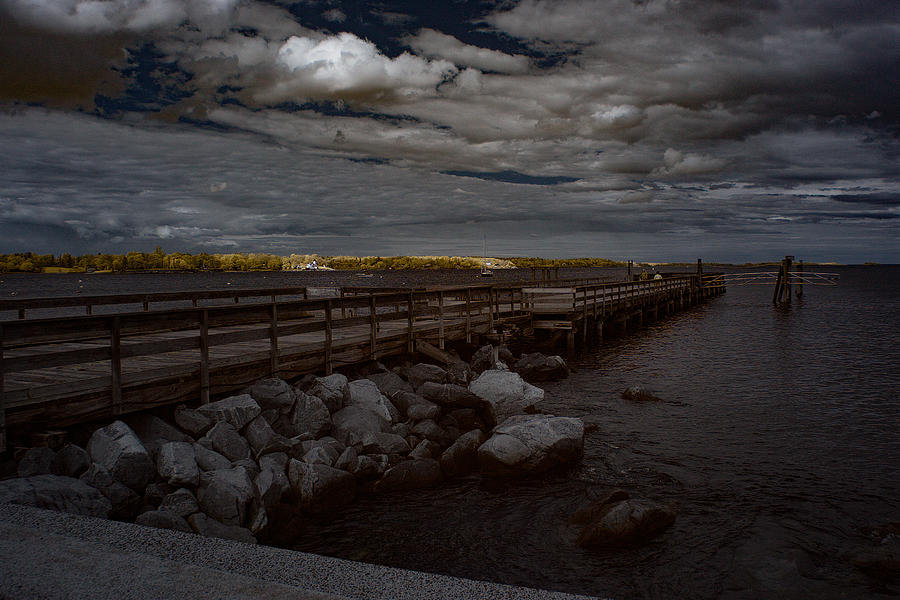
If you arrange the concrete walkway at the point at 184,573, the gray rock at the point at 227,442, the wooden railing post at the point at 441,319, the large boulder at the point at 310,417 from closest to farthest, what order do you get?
the concrete walkway at the point at 184,573 → the gray rock at the point at 227,442 → the large boulder at the point at 310,417 → the wooden railing post at the point at 441,319

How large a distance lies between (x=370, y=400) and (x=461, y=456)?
7.46 ft

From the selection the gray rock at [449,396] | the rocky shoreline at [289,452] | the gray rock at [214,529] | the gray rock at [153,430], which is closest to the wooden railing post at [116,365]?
the rocky shoreline at [289,452]

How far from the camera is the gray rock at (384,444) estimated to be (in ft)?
34.7

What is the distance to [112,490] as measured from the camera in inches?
279

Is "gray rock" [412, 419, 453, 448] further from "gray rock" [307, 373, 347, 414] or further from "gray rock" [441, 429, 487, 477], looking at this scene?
"gray rock" [307, 373, 347, 414]

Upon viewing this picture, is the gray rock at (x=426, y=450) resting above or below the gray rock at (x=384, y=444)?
below

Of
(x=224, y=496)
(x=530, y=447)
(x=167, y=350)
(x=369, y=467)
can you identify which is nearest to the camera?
(x=224, y=496)

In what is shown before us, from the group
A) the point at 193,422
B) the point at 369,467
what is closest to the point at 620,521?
the point at 369,467

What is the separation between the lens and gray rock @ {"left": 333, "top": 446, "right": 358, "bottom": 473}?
9.88 m

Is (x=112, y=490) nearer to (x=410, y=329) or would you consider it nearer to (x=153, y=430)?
(x=153, y=430)

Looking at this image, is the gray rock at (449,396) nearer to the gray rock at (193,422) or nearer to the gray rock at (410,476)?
the gray rock at (410,476)

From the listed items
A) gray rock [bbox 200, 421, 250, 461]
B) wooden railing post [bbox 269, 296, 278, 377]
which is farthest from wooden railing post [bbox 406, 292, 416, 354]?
gray rock [bbox 200, 421, 250, 461]

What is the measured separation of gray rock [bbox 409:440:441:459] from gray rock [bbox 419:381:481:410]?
1534mm

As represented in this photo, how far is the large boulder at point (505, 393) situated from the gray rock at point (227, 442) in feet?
21.3
